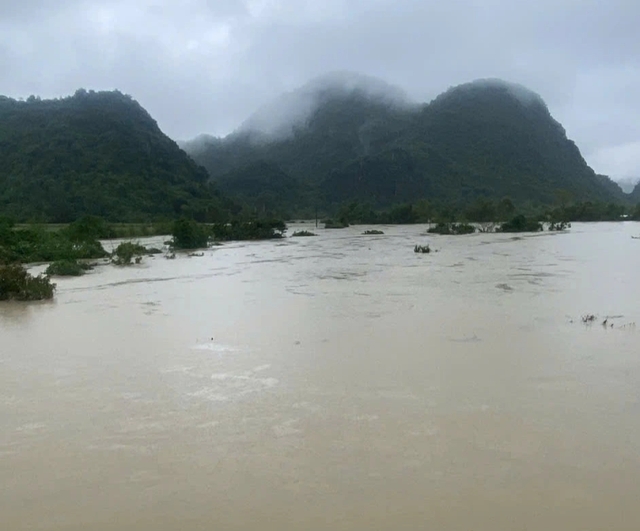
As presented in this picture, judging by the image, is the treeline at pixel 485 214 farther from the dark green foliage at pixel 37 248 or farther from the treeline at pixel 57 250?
the dark green foliage at pixel 37 248

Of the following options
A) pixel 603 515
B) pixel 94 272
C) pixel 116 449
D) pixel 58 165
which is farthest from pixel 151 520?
pixel 58 165

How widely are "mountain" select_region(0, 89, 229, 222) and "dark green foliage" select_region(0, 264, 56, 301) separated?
30.9 m

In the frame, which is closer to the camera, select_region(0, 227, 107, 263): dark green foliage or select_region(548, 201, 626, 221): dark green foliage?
select_region(0, 227, 107, 263): dark green foliage

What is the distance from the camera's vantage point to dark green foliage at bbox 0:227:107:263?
1859 centimetres

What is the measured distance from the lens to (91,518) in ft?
10.5

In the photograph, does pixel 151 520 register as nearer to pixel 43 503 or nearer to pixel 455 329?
pixel 43 503

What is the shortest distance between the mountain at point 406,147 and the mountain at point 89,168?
19896 mm

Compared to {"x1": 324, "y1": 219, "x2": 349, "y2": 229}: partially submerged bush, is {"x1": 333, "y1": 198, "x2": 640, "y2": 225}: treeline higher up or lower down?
higher up

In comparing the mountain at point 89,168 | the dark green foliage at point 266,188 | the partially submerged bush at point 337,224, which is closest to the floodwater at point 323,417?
the mountain at point 89,168

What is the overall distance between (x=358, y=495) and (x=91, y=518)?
1382 millimetres

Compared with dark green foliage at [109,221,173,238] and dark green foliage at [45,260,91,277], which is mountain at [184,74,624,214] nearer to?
dark green foliage at [109,221,173,238]

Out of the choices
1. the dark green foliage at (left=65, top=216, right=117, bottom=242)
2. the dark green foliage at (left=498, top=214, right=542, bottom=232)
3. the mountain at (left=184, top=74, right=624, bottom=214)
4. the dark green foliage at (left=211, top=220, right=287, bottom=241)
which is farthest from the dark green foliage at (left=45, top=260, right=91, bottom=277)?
A: the mountain at (left=184, top=74, right=624, bottom=214)

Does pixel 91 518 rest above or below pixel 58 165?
below

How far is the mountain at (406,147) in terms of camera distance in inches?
2963
